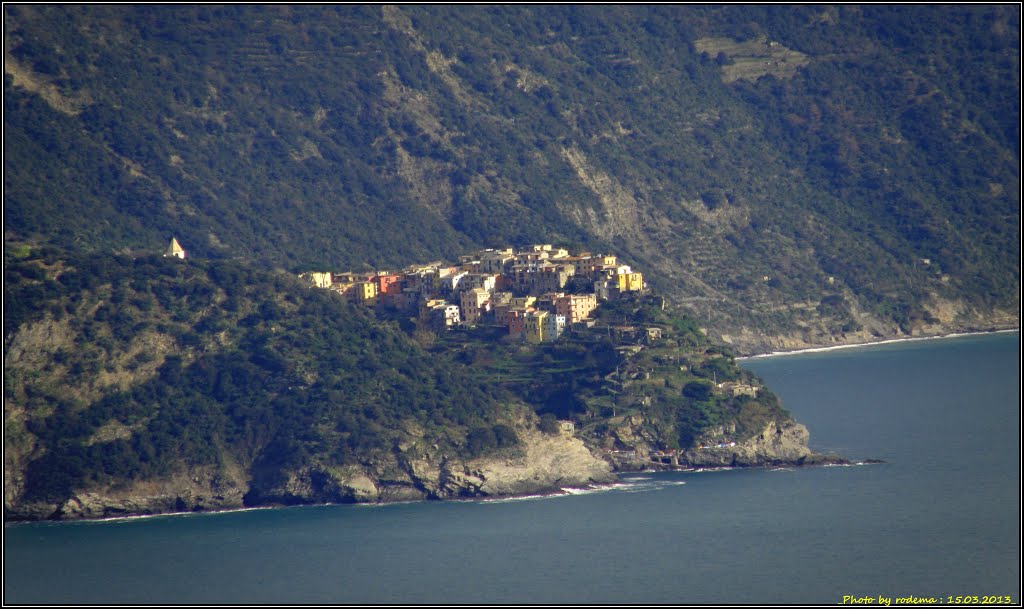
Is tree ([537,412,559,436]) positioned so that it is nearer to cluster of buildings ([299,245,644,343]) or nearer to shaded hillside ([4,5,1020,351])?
cluster of buildings ([299,245,644,343])

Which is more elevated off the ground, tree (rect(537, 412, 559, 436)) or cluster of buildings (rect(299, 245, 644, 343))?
cluster of buildings (rect(299, 245, 644, 343))

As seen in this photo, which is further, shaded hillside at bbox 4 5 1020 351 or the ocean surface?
shaded hillside at bbox 4 5 1020 351

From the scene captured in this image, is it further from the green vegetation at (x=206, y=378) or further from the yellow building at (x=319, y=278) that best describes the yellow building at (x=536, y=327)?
the yellow building at (x=319, y=278)

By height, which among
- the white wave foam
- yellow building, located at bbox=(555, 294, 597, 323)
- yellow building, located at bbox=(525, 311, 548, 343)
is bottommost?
the white wave foam

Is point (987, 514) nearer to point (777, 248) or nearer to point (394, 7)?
point (777, 248)

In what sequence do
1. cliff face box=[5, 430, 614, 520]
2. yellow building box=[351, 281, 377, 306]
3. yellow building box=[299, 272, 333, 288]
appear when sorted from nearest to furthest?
cliff face box=[5, 430, 614, 520] → yellow building box=[351, 281, 377, 306] → yellow building box=[299, 272, 333, 288]

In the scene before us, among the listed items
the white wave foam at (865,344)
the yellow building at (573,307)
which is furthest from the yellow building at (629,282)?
the white wave foam at (865,344)

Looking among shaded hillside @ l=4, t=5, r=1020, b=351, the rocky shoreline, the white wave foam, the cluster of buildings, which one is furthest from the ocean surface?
shaded hillside @ l=4, t=5, r=1020, b=351
